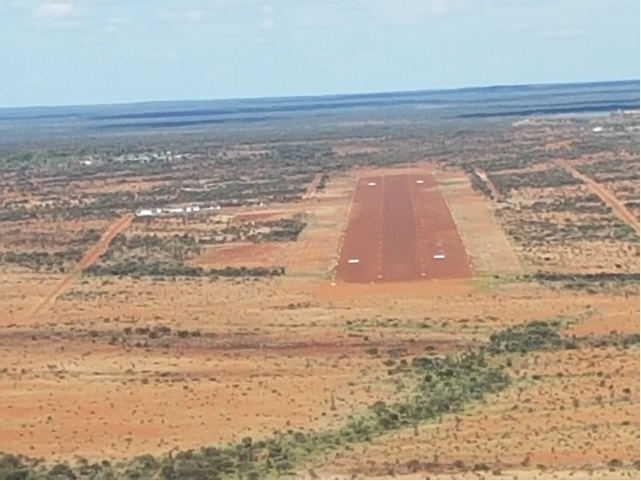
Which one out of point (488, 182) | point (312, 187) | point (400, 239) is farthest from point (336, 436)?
point (312, 187)

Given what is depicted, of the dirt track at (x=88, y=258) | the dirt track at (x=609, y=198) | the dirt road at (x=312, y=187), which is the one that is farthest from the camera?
the dirt road at (x=312, y=187)

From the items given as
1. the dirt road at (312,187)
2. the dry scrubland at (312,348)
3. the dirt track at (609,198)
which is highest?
the dry scrubland at (312,348)

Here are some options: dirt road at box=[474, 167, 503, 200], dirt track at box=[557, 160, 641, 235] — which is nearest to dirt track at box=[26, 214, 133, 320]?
dirt road at box=[474, 167, 503, 200]

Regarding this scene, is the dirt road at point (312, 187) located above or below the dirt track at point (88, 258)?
below

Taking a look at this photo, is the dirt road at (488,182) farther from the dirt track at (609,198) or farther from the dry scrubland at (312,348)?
the dirt track at (609,198)

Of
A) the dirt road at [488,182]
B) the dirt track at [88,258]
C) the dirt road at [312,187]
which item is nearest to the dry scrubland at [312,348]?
the dirt track at [88,258]

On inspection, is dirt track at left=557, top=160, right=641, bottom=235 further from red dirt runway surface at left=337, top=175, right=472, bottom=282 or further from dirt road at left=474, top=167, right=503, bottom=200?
red dirt runway surface at left=337, top=175, right=472, bottom=282
